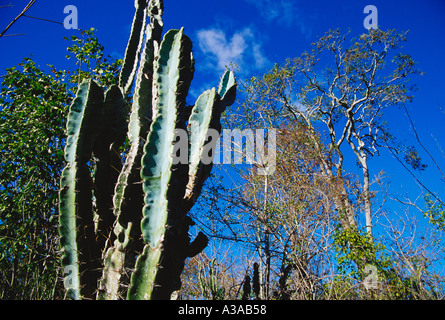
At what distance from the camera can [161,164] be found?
2193 millimetres

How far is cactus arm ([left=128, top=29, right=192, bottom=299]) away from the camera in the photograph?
199 centimetres

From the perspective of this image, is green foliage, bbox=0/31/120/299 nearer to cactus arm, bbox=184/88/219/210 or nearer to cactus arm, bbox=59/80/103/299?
cactus arm, bbox=59/80/103/299

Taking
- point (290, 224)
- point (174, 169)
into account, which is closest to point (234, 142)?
point (290, 224)

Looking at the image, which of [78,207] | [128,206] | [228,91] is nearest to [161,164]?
[128,206]

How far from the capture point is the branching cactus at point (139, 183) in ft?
6.79

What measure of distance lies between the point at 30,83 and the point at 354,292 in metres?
6.21

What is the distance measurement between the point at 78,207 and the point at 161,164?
0.85m

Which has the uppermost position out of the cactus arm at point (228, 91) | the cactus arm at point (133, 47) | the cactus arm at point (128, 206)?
the cactus arm at point (133, 47)

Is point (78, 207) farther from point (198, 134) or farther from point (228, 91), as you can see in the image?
point (228, 91)

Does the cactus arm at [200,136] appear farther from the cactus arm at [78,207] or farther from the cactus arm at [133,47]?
the cactus arm at [133,47]

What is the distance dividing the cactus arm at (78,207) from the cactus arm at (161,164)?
666 millimetres

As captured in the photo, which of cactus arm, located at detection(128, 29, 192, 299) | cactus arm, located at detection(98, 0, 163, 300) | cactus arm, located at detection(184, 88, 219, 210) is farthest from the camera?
cactus arm, located at detection(184, 88, 219, 210)

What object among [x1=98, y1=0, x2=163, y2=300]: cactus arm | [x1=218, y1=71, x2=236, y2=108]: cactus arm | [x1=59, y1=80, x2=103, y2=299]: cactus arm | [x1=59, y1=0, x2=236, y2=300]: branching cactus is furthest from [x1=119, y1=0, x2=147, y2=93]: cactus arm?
[x1=218, y1=71, x2=236, y2=108]: cactus arm

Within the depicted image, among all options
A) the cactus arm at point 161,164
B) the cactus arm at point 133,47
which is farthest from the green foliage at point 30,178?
the cactus arm at point 161,164
